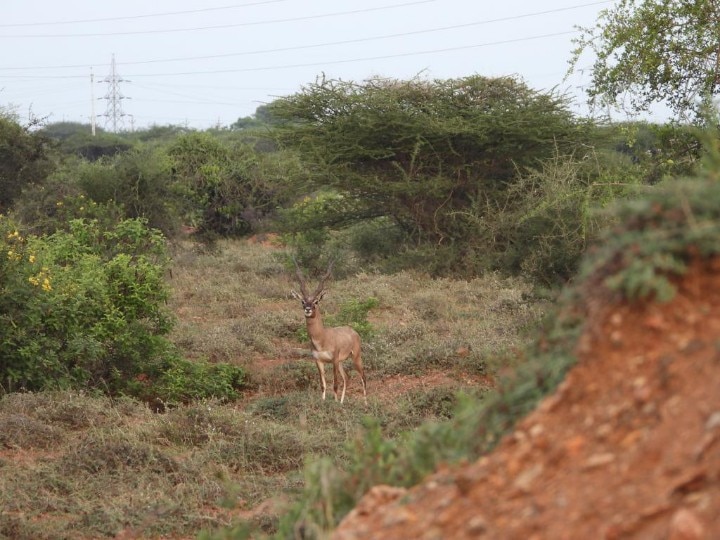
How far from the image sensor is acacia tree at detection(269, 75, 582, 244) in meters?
21.2

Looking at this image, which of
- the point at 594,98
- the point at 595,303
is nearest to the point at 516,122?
the point at 594,98

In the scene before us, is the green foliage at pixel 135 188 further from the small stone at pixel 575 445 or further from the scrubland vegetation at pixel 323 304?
the small stone at pixel 575 445

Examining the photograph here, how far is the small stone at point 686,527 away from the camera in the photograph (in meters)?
2.57

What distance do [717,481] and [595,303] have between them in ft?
2.38

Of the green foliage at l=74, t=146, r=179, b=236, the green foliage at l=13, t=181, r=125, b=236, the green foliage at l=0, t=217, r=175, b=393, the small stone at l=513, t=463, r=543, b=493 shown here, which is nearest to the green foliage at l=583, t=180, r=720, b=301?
the small stone at l=513, t=463, r=543, b=493

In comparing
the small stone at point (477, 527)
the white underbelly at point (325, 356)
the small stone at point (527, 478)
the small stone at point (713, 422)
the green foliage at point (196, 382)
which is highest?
the small stone at point (713, 422)

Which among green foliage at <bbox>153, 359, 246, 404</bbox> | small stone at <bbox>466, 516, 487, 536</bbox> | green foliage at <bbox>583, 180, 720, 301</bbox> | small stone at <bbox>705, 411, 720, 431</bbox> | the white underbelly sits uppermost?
green foliage at <bbox>583, 180, 720, 301</bbox>

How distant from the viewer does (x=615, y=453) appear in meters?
2.95

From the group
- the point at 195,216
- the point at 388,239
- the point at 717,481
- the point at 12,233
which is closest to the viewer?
the point at 717,481

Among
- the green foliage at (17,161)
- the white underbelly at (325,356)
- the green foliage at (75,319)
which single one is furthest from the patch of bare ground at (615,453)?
the green foliage at (17,161)

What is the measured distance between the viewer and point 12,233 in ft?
36.2

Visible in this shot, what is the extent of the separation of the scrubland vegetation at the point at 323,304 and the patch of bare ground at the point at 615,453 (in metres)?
0.13

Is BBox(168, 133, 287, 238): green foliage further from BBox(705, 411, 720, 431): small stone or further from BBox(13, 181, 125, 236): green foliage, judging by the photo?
BBox(705, 411, 720, 431): small stone

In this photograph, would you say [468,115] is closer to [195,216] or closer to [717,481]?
[195,216]
